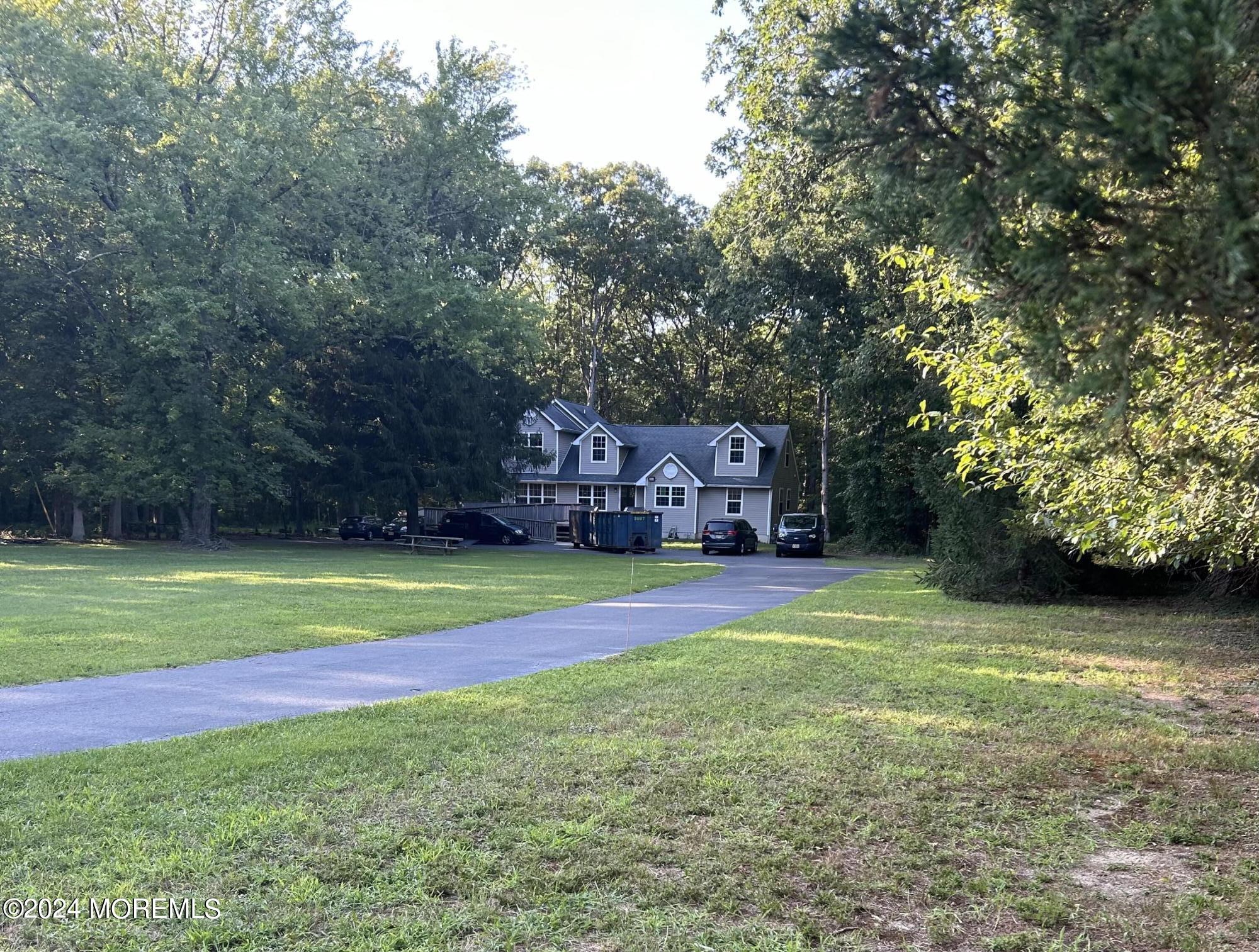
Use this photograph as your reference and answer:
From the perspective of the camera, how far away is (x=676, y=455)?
49312 mm

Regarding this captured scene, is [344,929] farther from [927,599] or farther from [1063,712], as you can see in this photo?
[927,599]

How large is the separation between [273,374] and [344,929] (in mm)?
31791

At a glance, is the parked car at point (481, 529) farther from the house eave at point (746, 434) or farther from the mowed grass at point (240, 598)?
the house eave at point (746, 434)

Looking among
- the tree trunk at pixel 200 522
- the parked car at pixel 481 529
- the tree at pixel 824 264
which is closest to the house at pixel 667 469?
the parked car at pixel 481 529

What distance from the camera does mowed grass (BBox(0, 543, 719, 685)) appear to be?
35.7 feet

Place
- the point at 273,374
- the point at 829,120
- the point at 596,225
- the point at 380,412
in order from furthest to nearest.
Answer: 1. the point at 596,225
2. the point at 380,412
3. the point at 273,374
4. the point at 829,120

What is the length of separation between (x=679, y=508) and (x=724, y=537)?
39.1ft

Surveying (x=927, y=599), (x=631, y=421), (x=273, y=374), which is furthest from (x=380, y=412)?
(x=631, y=421)

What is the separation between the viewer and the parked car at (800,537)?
36.8 m

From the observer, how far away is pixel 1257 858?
5012 millimetres

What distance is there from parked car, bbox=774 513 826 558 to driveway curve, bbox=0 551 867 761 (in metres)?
21.0

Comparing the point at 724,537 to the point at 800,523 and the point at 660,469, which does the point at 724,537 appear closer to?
the point at 800,523

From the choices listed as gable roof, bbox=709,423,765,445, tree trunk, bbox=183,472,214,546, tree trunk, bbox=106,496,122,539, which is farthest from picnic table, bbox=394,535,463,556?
gable roof, bbox=709,423,765,445

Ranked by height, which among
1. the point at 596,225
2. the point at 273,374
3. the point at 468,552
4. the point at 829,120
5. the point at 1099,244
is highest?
the point at 596,225
